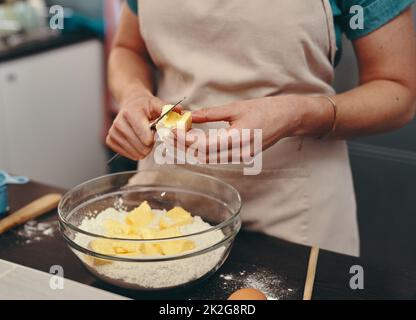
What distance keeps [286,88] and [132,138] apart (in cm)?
31

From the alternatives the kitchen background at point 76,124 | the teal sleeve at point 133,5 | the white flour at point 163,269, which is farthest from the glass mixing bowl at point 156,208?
the kitchen background at point 76,124

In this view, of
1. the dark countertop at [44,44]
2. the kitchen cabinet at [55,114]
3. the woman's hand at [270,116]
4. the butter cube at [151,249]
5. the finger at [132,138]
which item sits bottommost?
the kitchen cabinet at [55,114]

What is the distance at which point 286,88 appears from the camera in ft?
3.39

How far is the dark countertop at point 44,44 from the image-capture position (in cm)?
218

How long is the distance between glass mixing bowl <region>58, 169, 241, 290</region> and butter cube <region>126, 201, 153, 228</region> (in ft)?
0.17

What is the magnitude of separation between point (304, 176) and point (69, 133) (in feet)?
5.47

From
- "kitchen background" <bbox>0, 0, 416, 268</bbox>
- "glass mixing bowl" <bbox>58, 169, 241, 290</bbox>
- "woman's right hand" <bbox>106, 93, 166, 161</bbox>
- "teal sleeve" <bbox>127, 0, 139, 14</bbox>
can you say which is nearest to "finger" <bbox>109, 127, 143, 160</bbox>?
"woman's right hand" <bbox>106, 93, 166, 161</bbox>

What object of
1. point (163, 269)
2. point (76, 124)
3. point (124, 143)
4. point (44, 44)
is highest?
point (124, 143)

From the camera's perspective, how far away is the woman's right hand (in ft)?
2.97

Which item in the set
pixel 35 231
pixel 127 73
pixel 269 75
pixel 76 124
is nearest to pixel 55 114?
pixel 76 124

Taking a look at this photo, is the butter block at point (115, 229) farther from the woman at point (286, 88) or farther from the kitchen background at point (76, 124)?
the kitchen background at point (76, 124)

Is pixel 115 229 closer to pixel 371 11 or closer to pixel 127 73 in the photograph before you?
pixel 127 73

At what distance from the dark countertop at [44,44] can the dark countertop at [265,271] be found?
1367 mm
